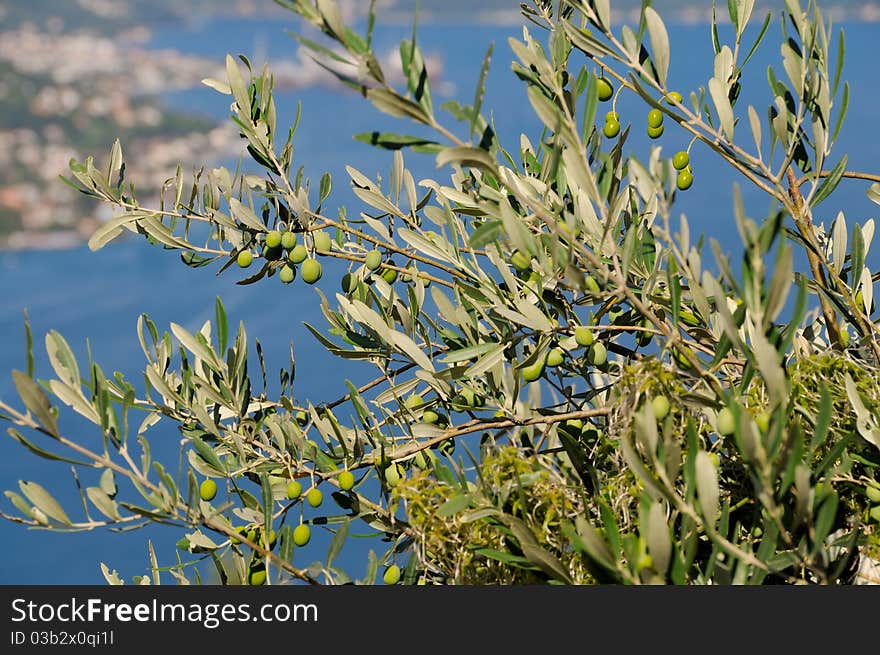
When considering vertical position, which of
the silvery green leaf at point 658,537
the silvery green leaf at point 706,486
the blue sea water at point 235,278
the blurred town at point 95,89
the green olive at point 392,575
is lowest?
the silvery green leaf at point 658,537

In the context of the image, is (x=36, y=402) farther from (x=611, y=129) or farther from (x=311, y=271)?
(x=611, y=129)

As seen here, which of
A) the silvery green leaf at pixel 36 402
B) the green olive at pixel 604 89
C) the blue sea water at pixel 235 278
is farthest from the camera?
the blue sea water at pixel 235 278

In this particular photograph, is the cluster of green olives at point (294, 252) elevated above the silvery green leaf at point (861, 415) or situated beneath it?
elevated above

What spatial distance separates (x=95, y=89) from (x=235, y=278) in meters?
10.1

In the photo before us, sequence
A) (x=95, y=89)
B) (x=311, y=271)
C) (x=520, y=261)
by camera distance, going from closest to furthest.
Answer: (x=520, y=261) → (x=311, y=271) → (x=95, y=89)

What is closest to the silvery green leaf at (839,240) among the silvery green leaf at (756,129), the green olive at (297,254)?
the silvery green leaf at (756,129)

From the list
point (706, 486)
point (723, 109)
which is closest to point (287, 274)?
point (723, 109)

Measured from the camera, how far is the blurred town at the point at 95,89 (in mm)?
15555

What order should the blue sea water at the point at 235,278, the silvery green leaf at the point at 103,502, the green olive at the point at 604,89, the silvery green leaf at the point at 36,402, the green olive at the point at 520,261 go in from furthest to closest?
the blue sea water at the point at 235,278 → the green olive at the point at 604,89 → the green olive at the point at 520,261 → the silvery green leaf at the point at 103,502 → the silvery green leaf at the point at 36,402

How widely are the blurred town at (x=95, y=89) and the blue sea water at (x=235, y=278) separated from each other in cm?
53

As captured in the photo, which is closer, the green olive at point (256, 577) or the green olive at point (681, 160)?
the green olive at point (256, 577)

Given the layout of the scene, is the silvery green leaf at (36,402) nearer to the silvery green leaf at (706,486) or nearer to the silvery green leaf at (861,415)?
the silvery green leaf at (706,486)

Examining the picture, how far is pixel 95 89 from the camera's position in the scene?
1933 cm

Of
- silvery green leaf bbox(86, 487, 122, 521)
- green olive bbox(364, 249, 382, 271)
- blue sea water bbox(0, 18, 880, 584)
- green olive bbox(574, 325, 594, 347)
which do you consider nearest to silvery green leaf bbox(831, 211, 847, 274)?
green olive bbox(574, 325, 594, 347)
